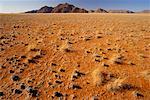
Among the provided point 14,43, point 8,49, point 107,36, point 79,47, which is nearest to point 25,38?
point 14,43

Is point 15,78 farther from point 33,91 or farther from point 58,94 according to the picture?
point 58,94

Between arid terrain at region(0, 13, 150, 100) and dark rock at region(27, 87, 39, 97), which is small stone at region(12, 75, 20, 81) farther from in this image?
dark rock at region(27, 87, 39, 97)

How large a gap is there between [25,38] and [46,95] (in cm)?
983

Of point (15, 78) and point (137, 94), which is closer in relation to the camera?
point (137, 94)

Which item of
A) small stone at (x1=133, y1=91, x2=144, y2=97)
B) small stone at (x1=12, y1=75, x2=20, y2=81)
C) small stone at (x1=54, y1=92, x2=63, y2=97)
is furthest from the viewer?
small stone at (x1=12, y1=75, x2=20, y2=81)

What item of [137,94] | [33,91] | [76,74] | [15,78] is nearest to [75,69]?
[76,74]

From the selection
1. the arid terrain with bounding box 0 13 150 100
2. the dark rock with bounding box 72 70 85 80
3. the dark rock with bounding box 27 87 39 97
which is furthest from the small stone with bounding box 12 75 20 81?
the dark rock with bounding box 72 70 85 80

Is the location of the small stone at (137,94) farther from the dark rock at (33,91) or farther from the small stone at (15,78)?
the small stone at (15,78)

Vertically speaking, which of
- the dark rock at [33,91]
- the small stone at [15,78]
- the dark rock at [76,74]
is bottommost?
the dark rock at [33,91]

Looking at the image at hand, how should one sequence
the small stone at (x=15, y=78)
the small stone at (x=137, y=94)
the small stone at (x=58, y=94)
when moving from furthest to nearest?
the small stone at (x=15, y=78) → the small stone at (x=58, y=94) → the small stone at (x=137, y=94)

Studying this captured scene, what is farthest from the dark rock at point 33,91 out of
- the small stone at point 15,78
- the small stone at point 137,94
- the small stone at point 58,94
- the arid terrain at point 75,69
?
the small stone at point 137,94

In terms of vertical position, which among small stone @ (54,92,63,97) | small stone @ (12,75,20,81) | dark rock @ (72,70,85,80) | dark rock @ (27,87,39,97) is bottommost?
small stone @ (54,92,63,97)

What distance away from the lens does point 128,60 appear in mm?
14875

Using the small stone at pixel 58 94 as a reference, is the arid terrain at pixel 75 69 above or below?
above
